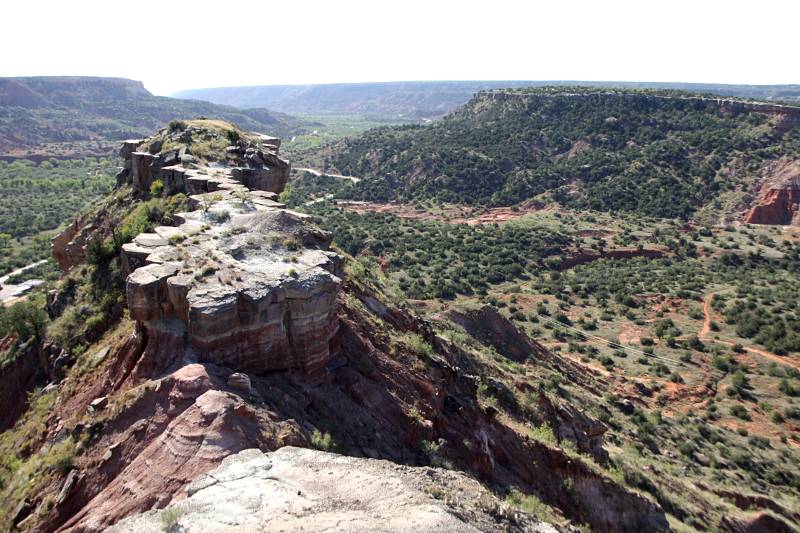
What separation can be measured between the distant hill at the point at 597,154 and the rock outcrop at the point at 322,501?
84412 millimetres

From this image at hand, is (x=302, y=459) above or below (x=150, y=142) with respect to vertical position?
below

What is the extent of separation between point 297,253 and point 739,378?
40247 millimetres

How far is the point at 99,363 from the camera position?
1566 centimetres

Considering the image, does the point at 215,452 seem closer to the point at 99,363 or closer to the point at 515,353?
the point at 99,363

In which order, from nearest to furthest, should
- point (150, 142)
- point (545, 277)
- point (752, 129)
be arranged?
1. point (150, 142)
2. point (545, 277)
3. point (752, 129)

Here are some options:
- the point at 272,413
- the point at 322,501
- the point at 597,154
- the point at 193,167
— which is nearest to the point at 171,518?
the point at 322,501

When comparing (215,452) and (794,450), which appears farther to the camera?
(794,450)

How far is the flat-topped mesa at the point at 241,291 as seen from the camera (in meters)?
13.3

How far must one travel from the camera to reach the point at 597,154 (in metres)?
98.9

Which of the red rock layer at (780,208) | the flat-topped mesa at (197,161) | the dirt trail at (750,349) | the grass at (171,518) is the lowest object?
the dirt trail at (750,349)

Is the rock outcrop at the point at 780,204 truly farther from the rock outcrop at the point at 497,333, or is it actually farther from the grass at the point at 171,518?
the grass at the point at 171,518

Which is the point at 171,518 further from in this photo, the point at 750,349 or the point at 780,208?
the point at 780,208

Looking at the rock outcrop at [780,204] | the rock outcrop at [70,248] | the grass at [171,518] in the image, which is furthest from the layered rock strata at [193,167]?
the rock outcrop at [780,204]

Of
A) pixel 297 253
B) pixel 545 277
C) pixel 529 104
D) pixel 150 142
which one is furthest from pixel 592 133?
pixel 297 253
